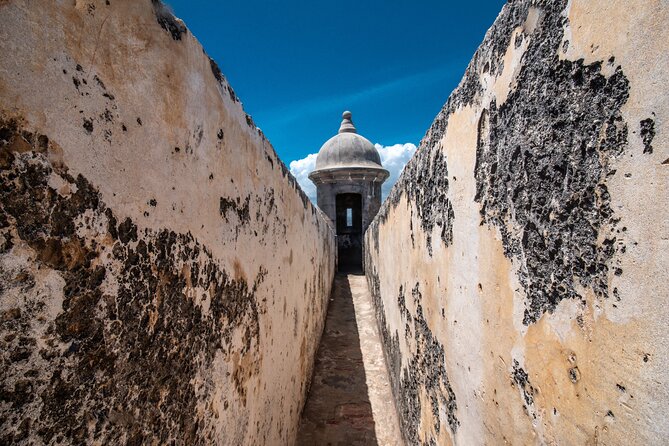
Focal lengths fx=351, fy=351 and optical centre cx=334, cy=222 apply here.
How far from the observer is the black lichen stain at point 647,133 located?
0.47 metres

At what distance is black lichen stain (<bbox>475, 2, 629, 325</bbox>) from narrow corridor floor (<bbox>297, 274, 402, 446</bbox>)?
2.14m

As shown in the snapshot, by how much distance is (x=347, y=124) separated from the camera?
41.1ft

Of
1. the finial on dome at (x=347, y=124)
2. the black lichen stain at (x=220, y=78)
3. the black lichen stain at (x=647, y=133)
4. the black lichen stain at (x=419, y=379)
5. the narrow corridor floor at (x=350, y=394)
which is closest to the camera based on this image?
the black lichen stain at (x=647, y=133)

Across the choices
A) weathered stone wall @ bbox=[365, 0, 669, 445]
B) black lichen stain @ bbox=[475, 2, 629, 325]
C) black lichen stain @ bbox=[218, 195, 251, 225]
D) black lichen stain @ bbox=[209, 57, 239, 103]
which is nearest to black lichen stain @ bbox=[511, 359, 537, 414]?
weathered stone wall @ bbox=[365, 0, 669, 445]

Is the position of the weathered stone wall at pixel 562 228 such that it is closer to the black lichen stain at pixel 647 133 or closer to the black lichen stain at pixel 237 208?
the black lichen stain at pixel 647 133

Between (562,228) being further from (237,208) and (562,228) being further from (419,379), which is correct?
(419,379)

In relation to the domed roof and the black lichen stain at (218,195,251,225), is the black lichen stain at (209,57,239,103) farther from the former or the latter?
the domed roof

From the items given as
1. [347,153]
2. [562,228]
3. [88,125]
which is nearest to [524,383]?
[562,228]

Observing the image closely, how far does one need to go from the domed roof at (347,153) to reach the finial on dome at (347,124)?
1.72 feet

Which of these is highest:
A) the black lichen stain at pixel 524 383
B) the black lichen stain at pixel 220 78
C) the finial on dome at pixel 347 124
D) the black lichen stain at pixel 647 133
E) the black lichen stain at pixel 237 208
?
the finial on dome at pixel 347 124

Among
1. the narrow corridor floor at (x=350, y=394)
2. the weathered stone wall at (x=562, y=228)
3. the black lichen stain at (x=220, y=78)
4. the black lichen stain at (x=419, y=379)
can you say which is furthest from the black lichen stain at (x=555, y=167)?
the narrow corridor floor at (x=350, y=394)

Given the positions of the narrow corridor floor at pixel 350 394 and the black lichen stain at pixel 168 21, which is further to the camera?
the narrow corridor floor at pixel 350 394

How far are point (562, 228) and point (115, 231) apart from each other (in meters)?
0.82

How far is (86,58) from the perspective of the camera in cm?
59
